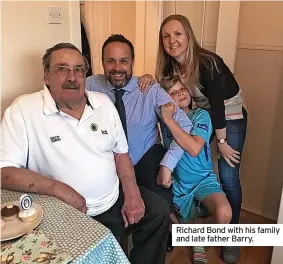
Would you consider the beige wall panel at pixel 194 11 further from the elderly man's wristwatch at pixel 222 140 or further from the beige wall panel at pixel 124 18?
the elderly man's wristwatch at pixel 222 140

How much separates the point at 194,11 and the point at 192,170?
4.12ft

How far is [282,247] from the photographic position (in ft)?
5.65

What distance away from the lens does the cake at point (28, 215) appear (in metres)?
0.95

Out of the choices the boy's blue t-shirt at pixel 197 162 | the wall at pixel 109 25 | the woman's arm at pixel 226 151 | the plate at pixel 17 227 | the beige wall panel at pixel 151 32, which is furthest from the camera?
the wall at pixel 109 25

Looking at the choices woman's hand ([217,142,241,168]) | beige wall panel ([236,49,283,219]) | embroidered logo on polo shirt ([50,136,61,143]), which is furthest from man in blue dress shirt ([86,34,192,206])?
beige wall panel ([236,49,283,219])

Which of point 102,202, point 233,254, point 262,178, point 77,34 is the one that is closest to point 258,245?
point 233,254

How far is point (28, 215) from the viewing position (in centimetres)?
96

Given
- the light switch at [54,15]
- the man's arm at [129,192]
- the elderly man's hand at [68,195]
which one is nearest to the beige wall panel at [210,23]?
the light switch at [54,15]

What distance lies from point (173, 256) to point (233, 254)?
0.37 metres

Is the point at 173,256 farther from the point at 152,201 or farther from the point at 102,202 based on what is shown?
the point at 102,202

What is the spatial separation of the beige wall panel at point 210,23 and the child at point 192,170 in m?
0.65

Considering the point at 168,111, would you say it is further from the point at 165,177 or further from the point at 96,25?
the point at 96,25

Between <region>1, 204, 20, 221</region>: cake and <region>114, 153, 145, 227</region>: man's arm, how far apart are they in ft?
1.95

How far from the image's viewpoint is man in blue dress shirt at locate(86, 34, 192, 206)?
1.72 m
